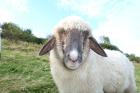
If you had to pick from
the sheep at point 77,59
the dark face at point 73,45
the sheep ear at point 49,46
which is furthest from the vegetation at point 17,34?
the dark face at point 73,45

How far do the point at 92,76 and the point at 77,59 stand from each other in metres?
0.85

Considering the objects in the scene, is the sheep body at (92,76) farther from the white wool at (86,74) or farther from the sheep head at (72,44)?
the sheep head at (72,44)

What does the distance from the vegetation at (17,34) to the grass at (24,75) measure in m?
5.31

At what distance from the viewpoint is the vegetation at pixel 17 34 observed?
71.4 ft

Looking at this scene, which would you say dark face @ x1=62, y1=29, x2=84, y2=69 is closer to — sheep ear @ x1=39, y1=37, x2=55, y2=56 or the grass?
sheep ear @ x1=39, y1=37, x2=55, y2=56

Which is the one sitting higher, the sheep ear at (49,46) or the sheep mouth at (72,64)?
the sheep ear at (49,46)

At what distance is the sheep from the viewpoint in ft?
26.1

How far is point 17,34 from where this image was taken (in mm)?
22516

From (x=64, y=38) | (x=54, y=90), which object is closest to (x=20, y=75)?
(x=54, y=90)

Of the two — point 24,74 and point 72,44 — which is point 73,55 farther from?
point 24,74

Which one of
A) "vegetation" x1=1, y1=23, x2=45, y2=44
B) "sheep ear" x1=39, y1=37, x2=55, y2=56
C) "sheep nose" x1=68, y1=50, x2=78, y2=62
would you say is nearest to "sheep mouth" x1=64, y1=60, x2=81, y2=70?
"sheep nose" x1=68, y1=50, x2=78, y2=62

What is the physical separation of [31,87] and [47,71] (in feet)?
5.57

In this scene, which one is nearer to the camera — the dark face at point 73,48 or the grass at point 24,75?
the dark face at point 73,48

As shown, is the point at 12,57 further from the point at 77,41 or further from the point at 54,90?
the point at 77,41
